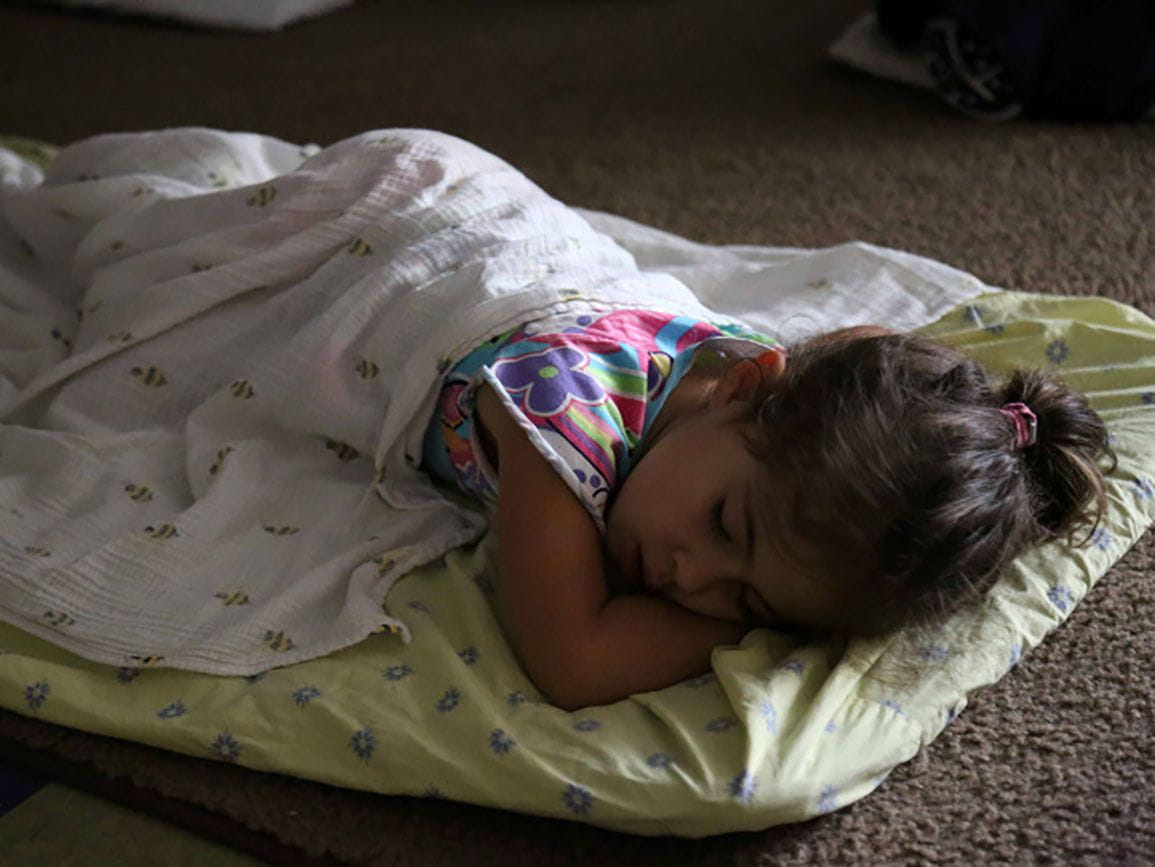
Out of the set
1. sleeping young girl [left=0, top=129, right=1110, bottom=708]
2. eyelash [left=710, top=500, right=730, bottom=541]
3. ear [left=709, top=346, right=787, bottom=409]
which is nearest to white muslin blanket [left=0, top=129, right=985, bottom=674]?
sleeping young girl [left=0, top=129, right=1110, bottom=708]

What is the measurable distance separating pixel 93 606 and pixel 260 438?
204mm

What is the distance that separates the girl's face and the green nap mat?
34 mm

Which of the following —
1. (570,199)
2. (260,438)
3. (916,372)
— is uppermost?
(916,372)

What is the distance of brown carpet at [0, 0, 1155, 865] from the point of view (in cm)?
84

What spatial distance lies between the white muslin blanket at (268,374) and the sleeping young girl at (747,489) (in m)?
0.10

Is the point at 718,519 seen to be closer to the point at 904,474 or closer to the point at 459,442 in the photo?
the point at 904,474

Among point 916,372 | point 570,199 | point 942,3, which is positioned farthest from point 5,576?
point 942,3

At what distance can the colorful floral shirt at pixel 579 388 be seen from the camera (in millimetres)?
911

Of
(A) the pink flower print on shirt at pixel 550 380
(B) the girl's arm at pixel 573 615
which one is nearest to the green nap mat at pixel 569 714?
(B) the girl's arm at pixel 573 615

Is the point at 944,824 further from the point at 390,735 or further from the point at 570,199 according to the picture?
the point at 570,199

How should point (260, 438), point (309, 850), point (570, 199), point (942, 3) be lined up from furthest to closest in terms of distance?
1. point (942, 3)
2. point (570, 199)
3. point (260, 438)
4. point (309, 850)

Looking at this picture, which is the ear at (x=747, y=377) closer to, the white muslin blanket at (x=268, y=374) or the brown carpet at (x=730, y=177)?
the white muslin blanket at (x=268, y=374)

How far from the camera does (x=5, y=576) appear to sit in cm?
96

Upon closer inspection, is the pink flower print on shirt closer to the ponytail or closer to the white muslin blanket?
the white muslin blanket
